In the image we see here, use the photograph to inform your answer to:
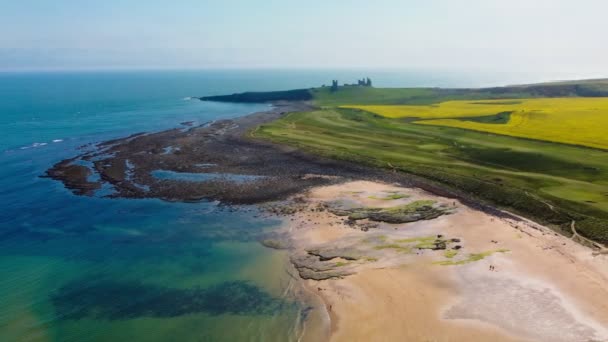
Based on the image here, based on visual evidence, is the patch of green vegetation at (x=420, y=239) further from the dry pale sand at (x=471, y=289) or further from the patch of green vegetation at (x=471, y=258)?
the patch of green vegetation at (x=471, y=258)

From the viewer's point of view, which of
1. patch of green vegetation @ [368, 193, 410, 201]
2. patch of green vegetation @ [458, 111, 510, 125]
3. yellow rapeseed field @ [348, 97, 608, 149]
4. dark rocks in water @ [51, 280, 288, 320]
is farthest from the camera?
patch of green vegetation @ [458, 111, 510, 125]

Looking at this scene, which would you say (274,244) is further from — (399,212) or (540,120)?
(540,120)

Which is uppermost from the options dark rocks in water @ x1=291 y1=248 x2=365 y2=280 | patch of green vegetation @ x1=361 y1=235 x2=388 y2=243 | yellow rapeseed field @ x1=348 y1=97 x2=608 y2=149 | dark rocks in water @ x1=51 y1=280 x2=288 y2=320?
yellow rapeseed field @ x1=348 y1=97 x2=608 y2=149

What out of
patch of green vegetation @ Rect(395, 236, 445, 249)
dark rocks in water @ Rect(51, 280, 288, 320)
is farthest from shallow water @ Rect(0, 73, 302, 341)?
patch of green vegetation @ Rect(395, 236, 445, 249)

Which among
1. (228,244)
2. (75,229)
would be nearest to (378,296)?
(228,244)

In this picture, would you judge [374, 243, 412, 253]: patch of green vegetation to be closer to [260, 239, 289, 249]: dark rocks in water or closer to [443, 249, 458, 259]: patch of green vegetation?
[443, 249, 458, 259]: patch of green vegetation

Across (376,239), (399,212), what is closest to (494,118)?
(399,212)

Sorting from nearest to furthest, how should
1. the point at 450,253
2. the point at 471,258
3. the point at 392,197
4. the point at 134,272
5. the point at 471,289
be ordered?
1. the point at 471,289
2. the point at 134,272
3. the point at 471,258
4. the point at 450,253
5. the point at 392,197
